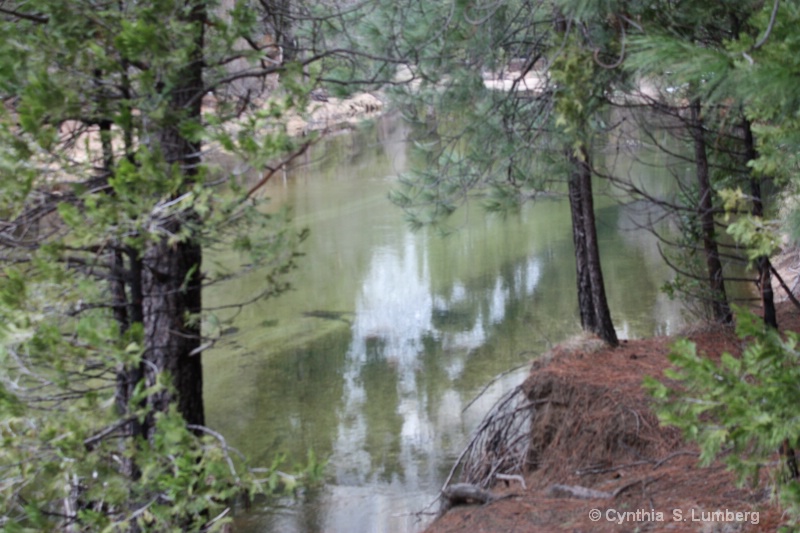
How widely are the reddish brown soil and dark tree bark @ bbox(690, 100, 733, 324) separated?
0.76 ft

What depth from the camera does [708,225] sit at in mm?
6094

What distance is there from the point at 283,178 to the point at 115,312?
16.5 meters

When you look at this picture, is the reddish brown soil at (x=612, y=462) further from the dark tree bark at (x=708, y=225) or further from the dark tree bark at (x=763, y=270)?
the dark tree bark at (x=763, y=270)

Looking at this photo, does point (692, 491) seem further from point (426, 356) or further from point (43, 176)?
point (426, 356)

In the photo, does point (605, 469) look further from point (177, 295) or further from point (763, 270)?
point (177, 295)

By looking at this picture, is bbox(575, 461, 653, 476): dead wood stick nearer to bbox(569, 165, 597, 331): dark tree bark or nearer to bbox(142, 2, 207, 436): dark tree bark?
bbox(569, 165, 597, 331): dark tree bark

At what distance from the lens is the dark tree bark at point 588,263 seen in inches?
252

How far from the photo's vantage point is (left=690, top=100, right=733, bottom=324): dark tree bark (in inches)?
222

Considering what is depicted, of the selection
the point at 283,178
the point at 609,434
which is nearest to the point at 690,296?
the point at 609,434

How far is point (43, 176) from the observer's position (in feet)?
9.48

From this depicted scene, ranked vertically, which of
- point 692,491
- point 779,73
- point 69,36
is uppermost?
point 69,36

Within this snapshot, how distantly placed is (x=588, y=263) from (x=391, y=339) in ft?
13.1

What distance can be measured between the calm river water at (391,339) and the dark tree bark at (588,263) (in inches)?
24.2

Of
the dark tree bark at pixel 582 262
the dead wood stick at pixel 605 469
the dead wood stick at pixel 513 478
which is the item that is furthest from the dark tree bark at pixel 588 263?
the dead wood stick at pixel 605 469
